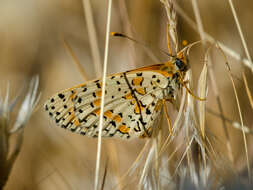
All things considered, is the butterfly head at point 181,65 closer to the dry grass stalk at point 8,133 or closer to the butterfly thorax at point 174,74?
the butterfly thorax at point 174,74

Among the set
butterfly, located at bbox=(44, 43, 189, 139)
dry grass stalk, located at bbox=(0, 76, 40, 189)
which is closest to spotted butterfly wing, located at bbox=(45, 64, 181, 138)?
butterfly, located at bbox=(44, 43, 189, 139)

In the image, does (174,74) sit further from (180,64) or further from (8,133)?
(8,133)

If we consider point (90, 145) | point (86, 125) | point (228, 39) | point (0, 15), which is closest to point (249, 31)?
point (228, 39)

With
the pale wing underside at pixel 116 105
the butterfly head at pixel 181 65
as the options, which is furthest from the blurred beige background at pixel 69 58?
the butterfly head at pixel 181 65

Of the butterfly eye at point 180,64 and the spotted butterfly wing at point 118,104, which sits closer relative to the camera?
the butterfly eye at point 180,64

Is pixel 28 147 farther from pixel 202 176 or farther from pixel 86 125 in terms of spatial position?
pixel 202 176

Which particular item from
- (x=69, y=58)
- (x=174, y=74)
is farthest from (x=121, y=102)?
(x=69, y=58)

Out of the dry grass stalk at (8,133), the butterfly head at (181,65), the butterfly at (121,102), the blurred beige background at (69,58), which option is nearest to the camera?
the dry grass stalk at (8,133)

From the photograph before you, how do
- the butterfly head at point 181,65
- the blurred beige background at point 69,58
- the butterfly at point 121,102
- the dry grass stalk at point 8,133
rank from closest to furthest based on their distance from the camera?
the dry grass stalk at point 8,133 → the butterfly head at point 181,65 → the butterfly at point 121,102 → the blurred beige background at point 69,58
